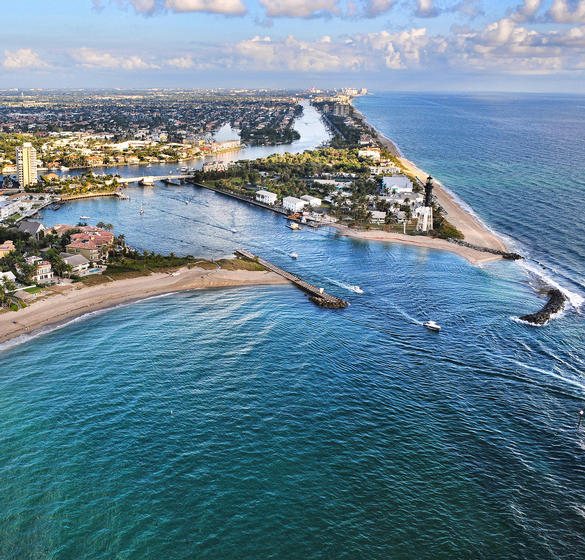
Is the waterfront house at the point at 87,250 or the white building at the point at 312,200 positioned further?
the white building at the point at 312,200

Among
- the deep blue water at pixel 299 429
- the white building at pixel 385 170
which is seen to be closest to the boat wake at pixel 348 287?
the deep blue water at pixel 299 429

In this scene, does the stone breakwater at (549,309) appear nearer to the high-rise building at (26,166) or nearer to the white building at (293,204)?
the white building at (293,204)

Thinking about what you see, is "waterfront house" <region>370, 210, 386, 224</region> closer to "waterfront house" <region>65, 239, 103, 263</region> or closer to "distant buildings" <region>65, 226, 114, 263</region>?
"distant buildings" <region>65, 226, 114, 263</region>

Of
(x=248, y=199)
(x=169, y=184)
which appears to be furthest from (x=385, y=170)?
(x=169, y=184)

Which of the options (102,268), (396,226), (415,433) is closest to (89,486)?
(415,433)

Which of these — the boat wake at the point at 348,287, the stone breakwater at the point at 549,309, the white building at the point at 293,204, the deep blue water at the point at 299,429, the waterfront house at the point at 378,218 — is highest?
the white building at the point at 293,204
